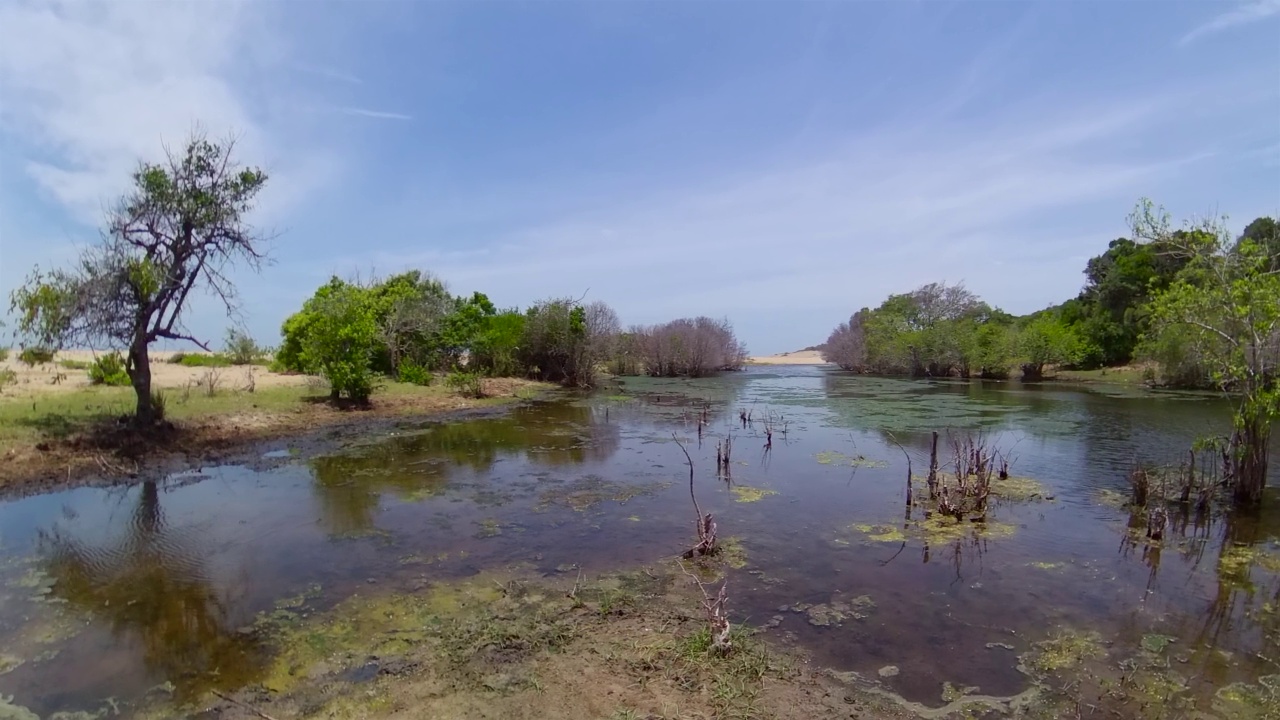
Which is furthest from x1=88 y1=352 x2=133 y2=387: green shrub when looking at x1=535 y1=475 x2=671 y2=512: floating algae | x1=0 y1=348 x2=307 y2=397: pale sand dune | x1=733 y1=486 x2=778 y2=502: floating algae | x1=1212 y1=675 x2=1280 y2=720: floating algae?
x1=1212 y1=675 x2=1280 y2=720: floating algae

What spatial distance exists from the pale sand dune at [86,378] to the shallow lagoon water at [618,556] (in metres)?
8.24

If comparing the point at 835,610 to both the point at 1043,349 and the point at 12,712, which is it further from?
the point at 1043,349

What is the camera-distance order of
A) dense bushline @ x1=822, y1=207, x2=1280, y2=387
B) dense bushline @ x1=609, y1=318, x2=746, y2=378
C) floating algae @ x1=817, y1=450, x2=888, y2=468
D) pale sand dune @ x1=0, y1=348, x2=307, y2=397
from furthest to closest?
dense bushline @ x1=609, y1=318, x2=746, y2=378
dense bushline @ x1=822, y1=207, x2=1280, y2=387
pale sand dune @ x1=0, y1=348, x2=307, y2=397
floating algae @ x1=817, y1=450, x2=888, y2=468

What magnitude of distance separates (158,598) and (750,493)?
8185 millimetres

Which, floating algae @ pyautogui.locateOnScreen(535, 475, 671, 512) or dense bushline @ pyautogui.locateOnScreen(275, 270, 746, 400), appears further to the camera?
dense bushline @ pyautogui.locateOnScreen(275, 270, 746, 400)

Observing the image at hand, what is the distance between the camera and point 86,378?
20625mm

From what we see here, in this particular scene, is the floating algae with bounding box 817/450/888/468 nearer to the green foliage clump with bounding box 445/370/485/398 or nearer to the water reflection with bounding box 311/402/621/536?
the water reflection with bounding box 311/402/621/536

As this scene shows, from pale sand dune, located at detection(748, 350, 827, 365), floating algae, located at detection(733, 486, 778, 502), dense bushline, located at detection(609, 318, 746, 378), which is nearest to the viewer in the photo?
floating algae, located at detection(733, 486, 778, 502)

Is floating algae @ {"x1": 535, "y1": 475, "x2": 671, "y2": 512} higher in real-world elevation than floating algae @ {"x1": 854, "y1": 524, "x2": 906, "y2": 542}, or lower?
higher

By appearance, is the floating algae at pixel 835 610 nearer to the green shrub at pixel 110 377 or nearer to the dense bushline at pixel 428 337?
the dense bushline at pixel 428 337

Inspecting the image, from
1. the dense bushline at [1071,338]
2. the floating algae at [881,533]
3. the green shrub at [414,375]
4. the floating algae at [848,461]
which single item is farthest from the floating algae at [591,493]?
the dense bushline at [1071,338]

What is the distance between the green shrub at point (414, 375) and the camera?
26172 millimetres

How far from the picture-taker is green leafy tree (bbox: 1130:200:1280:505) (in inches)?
339

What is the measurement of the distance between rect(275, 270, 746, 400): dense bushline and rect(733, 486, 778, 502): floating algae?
1296 centimetres
